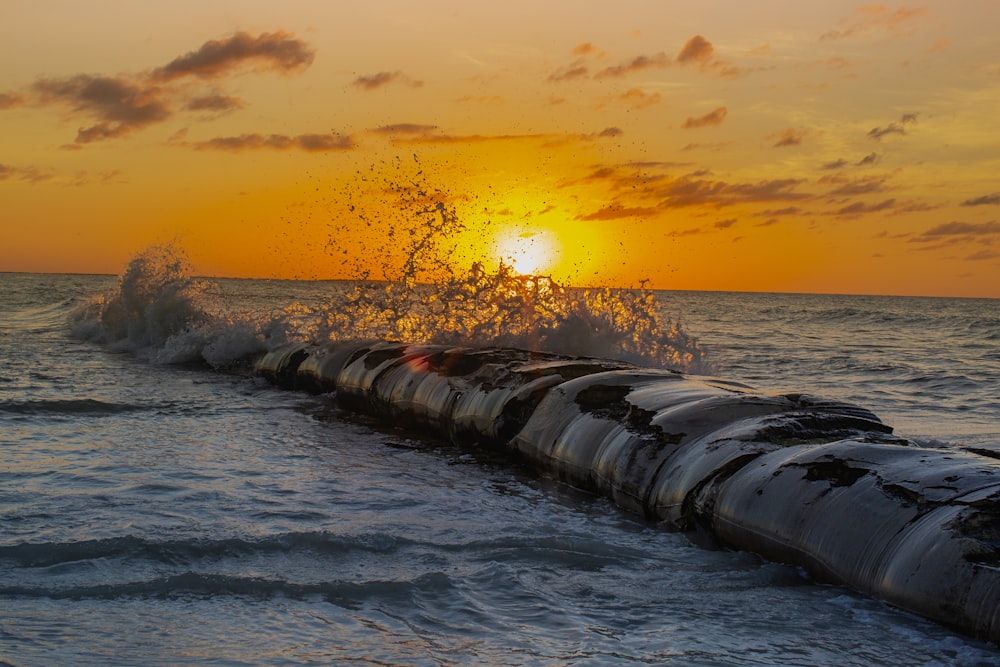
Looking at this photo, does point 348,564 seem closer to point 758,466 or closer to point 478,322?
point 758,466

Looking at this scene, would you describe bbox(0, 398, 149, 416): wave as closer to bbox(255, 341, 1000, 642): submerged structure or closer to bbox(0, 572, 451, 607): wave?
bbox(255, 341, 1000, 642): submerged structure

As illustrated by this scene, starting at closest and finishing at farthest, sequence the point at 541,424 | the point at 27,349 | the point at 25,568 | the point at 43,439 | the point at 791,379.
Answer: the point at 25,568 < the point at 541,424 < the point at 43,439 < the point at 791,379 < the point at 27,349

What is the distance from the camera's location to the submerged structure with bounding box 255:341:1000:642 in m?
3.16

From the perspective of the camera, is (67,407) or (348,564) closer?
(348,564)

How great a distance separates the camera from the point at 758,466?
4.10m

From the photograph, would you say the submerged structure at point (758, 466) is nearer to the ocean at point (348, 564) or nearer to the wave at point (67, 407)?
the ocean at point (348, 564)

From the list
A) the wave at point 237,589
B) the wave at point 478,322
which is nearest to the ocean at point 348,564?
the wave at point 237,589

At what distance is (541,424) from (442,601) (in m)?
2.68

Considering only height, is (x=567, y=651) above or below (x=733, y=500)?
below

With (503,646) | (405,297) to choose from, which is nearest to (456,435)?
(503,646)

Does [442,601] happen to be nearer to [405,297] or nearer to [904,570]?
[904,570]

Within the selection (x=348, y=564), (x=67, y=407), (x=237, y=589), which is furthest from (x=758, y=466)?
(x=67, y=407)

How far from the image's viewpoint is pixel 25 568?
364 centimetres

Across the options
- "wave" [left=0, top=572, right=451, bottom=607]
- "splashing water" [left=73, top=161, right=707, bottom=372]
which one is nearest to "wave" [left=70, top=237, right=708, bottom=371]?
"splashing water" [left=73, top=161, right=707, bottom=372]
